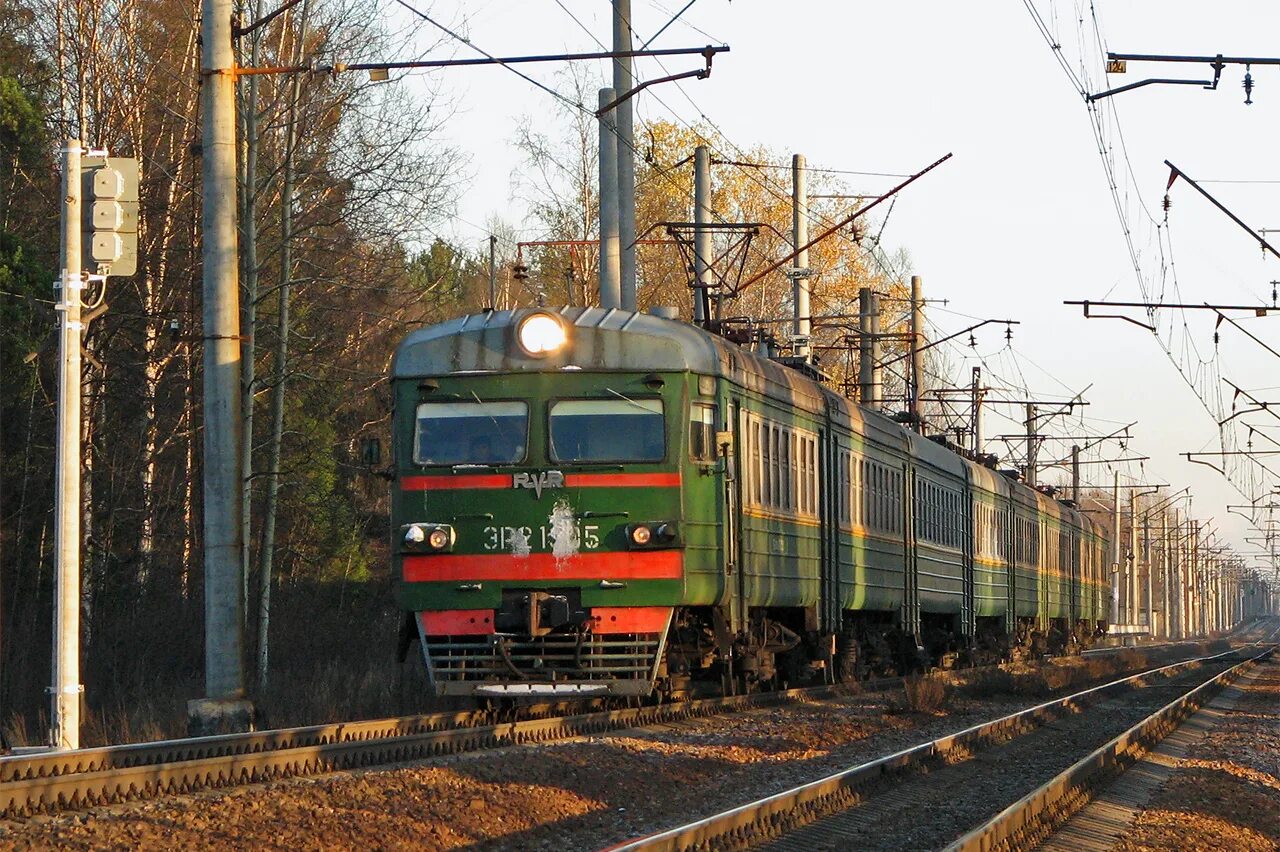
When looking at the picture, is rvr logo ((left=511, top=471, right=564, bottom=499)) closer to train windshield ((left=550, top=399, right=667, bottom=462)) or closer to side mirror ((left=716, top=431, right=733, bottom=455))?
train windshield ((left=550, top=399, right=667, bottom=462))

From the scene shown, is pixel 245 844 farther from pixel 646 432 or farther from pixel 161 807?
pixel 646 432

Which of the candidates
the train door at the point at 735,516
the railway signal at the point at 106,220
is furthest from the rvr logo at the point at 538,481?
the railway signal at the point at 106,220

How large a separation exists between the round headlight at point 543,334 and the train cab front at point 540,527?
0.13ft

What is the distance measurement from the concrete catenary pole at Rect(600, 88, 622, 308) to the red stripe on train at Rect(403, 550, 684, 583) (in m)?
6.73

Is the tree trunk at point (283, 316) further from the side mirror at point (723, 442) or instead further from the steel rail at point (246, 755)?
the side mirror at point (723, 442)

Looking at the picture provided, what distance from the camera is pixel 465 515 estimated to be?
14.1 meters

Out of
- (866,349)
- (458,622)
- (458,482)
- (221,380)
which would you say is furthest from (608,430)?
(866,349)

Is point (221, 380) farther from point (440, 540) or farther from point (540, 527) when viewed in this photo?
point (540, 527)

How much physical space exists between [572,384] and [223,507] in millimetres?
2768

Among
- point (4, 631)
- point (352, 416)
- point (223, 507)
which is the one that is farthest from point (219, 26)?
point (352, 416)

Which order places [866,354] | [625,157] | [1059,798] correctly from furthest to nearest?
[866,354] < [625,157] < [1059,798]

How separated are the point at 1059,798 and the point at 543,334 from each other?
5604mm

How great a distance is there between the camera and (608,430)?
46.6 ft

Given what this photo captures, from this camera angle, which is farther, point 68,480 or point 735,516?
point 735,516
